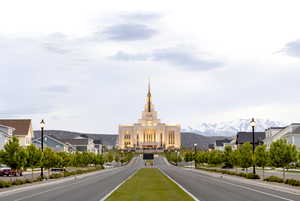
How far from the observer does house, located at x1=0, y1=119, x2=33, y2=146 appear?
343 feet

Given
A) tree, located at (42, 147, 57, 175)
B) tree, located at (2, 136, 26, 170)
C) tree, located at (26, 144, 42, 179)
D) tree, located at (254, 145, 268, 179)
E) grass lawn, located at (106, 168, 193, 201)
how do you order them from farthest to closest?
tree, located at (42, 147, 57, 175) < tree, located at (254, 145, 268, 179) < tree, located at (26, 144, 42, 179) < tree, located at (2, 136, 26, 170) < grass lawn, located at (106, 168, 193, 201)

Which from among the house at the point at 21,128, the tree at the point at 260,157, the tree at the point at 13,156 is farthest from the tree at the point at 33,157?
the house at the point at 21,128

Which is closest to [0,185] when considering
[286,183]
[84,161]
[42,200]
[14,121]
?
[42,200]

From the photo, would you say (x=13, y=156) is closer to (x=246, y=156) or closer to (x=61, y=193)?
(x=61, y=193)

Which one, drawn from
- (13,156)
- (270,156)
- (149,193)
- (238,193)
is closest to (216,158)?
(270,156)

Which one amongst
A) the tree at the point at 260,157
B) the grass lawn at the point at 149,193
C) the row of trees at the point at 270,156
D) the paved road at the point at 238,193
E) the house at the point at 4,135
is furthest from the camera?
the house at the point at 4,135

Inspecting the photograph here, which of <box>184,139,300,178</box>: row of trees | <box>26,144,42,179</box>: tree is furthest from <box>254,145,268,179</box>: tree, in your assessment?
<box>26,144,42,179</box>: tree

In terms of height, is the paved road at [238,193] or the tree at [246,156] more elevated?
the tree at [246,156]

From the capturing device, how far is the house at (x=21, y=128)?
104438 millimetres

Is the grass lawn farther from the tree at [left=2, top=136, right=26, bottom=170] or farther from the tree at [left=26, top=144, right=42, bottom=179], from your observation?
the tree at [left=26, top=144, right=42, bottom=179]

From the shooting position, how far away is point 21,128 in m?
107

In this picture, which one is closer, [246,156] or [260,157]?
[260,157]

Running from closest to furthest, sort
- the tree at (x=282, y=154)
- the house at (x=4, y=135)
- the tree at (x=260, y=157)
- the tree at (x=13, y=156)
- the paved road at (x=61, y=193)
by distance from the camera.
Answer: the paved road at (x=61, y=193) < the tree at (x=282, y=154) < the tree at (x=13, y=156) < the tree at (x=260, y=157) < the house at (x=4, y=135)

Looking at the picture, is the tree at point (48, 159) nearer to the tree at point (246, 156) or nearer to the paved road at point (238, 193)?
the paved road at point (238, 193)
